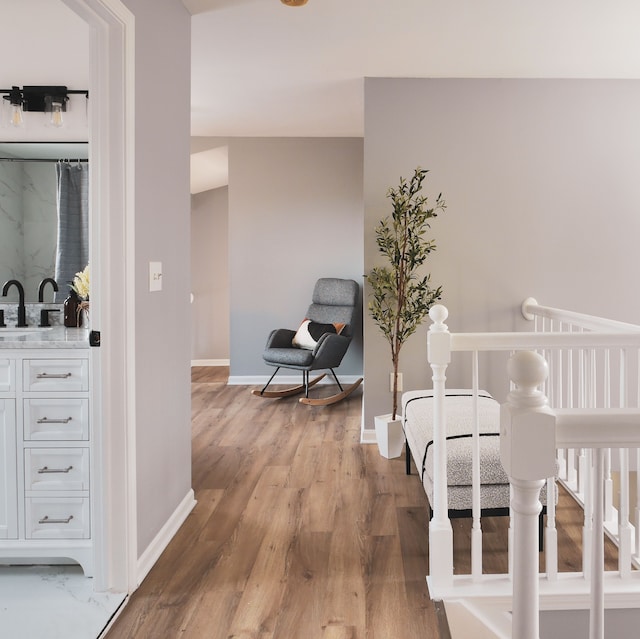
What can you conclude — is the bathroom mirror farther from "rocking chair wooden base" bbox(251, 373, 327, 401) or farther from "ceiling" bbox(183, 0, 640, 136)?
"rocking chair wooden base" bbox(251, 373, 327, 401)

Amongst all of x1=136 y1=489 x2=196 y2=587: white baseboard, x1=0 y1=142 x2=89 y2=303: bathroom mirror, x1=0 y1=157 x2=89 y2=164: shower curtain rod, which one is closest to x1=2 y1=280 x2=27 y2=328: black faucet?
x1=0 y1=142 x2=89 y2=303: bathroom mirror

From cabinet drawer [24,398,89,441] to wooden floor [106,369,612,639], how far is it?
60 centimetres

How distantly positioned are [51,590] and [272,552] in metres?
0.80

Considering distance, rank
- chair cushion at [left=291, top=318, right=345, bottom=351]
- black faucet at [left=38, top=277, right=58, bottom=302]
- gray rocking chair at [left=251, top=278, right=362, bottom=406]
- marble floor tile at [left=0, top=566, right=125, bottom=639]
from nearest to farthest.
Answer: marble floor tile at [left=0, top=566, right=125, bottom=639] → black faucet at [left=38, top=277, right=58, bottom=302] → gray rocking chair at [left=251, top=278, right=362, bottom=406] → chair cushion at [left=291, top=318, right=345, bottom=351]

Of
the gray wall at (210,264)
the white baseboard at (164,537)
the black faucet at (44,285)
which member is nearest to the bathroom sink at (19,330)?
the black faucet at (44,285)

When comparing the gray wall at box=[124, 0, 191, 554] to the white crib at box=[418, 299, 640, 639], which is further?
the gray wall at box=[124, 0, 191, 554]

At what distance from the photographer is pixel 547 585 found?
2.00 meters

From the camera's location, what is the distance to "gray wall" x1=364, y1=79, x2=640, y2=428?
3869 mm

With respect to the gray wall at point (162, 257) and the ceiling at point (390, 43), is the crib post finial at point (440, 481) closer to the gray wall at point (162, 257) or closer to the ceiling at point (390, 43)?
the gray wall at point (162, 257)

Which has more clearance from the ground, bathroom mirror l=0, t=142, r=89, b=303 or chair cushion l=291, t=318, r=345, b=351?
bathroom mirror l=0, t=142, r=89, b=303

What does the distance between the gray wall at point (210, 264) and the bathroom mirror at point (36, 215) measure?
3729 millimetres

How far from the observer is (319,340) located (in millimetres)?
5266

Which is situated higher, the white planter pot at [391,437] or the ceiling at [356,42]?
the ceiling at [356,42]

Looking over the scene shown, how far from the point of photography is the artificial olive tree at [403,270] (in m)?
3.63
